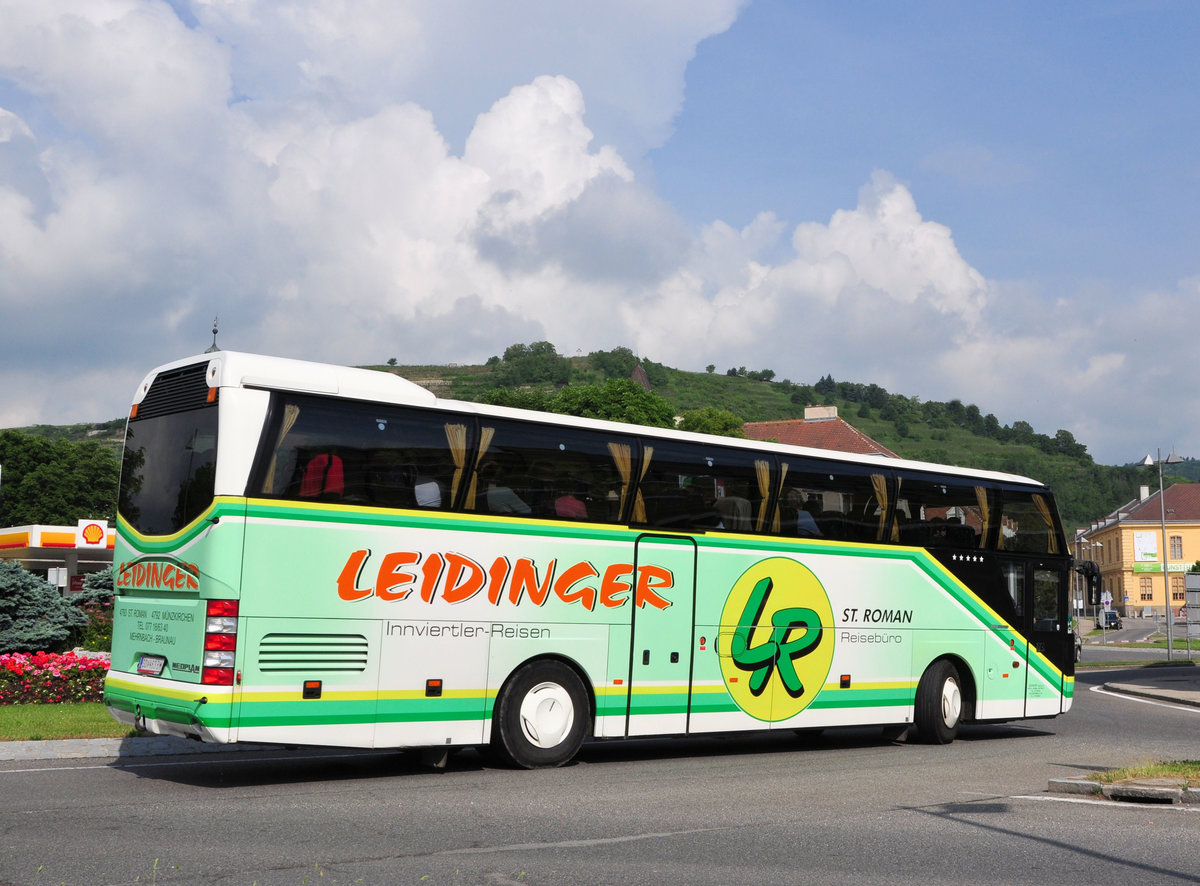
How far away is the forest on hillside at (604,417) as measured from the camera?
81625mm

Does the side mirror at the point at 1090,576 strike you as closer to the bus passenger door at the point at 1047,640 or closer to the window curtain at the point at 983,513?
the bus passenger door at the point at 1047,640

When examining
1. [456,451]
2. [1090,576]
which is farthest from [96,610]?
[1090,576]

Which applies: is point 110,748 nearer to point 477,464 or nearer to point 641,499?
point 477,464

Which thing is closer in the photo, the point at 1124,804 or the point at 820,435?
the point at 1124,804

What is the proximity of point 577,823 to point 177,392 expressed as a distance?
539 centimetres

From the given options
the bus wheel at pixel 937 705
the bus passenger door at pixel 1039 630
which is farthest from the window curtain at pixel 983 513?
the bus wheel at pixel 937 705

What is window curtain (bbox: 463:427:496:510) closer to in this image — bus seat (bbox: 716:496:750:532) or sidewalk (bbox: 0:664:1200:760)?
sidewalk (bbox: 0:664:1200:760)

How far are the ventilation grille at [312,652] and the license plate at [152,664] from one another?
104cm

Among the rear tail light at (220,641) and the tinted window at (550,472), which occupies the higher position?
the tinted window at (550,472)

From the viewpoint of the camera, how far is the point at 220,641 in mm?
10352

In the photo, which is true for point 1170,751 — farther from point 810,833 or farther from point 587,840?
point 587,840

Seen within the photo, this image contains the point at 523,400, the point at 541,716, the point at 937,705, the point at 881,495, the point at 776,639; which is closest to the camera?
the point at 541,716

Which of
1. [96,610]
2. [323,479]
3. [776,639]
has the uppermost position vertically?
[323,479]

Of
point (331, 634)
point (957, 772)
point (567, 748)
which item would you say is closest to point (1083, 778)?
Answer: point (957, 772)
